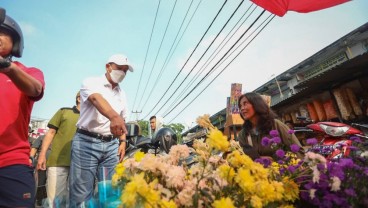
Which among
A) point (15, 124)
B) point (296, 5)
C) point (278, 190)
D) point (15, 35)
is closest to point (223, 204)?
point (278, 190)

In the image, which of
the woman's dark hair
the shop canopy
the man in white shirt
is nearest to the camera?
the man in white shirt

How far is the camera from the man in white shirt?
2.45 meters

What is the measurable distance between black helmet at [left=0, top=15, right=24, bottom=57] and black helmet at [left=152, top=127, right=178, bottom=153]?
2.94m

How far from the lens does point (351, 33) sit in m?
9.53

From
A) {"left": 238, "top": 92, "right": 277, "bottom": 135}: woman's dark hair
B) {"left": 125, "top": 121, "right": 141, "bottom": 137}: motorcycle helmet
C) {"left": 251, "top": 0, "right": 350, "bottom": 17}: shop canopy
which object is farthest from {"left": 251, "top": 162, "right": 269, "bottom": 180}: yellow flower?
{"left": 125, "top": 121, "right": 141, "bottom": 137}: motorcycle helmet

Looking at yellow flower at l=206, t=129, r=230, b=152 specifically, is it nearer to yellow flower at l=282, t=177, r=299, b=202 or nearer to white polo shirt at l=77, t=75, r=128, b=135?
yellow flower at l=282, t=177, r=299, b=202

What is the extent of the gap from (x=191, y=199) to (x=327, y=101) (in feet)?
27.7

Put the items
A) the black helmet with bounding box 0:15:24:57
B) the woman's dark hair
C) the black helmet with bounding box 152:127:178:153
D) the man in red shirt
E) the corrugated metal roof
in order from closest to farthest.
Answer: the man in red shirt → the black helmet with bounding box 0:15:24:57 → the woman's dark hair → the black helmet with bounding box 152:127:178:153 → the corrugated metal roof

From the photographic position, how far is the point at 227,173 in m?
0.97

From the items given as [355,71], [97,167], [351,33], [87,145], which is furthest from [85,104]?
[351,33]

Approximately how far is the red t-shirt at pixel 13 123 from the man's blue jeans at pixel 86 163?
2.49 ft

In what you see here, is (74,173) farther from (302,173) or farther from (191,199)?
(302,173)

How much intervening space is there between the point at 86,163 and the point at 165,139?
208cm

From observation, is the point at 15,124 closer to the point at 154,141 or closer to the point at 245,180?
the point at 245,180
